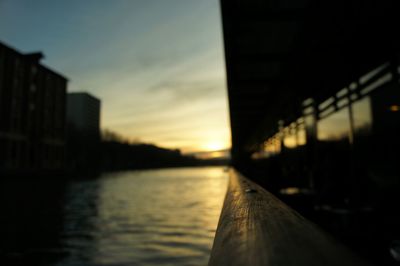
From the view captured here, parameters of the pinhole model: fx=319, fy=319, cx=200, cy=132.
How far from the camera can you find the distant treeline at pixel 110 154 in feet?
301

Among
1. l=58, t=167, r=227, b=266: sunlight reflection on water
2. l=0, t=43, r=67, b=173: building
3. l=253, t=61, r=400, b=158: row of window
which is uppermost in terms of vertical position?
l=0, t=43, r=67, b=173: building

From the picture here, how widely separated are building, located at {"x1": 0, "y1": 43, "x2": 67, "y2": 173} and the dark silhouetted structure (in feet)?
154

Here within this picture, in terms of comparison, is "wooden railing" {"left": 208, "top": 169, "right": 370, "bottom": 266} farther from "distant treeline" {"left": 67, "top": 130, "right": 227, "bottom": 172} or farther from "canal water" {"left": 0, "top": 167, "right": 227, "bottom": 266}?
"distant treeline" {"left": 67, "top": 130, "right": 227, "bottom": 172}

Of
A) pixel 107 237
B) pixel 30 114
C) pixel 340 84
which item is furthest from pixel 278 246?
pixel 30 114

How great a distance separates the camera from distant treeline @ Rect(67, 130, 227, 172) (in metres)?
91.7

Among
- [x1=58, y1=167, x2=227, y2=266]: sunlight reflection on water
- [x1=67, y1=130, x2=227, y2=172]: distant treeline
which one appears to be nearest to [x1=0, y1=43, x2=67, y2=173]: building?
[x1=67, y1=130, x2=227, y2=172]: distant treeline

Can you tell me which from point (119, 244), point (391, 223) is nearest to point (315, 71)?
point (391, 223)

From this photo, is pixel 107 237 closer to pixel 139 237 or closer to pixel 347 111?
pixel 139 237

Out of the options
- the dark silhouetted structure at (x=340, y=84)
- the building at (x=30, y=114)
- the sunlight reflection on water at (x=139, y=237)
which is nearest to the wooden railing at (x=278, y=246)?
the dark silhouetted structure at (x=340, y=84)

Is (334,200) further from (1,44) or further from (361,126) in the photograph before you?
(1,44)

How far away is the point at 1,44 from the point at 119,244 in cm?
4819

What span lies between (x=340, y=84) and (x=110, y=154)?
119418mm

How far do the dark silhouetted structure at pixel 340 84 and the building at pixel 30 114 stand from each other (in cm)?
4704

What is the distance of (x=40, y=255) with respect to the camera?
7496 millimetres
